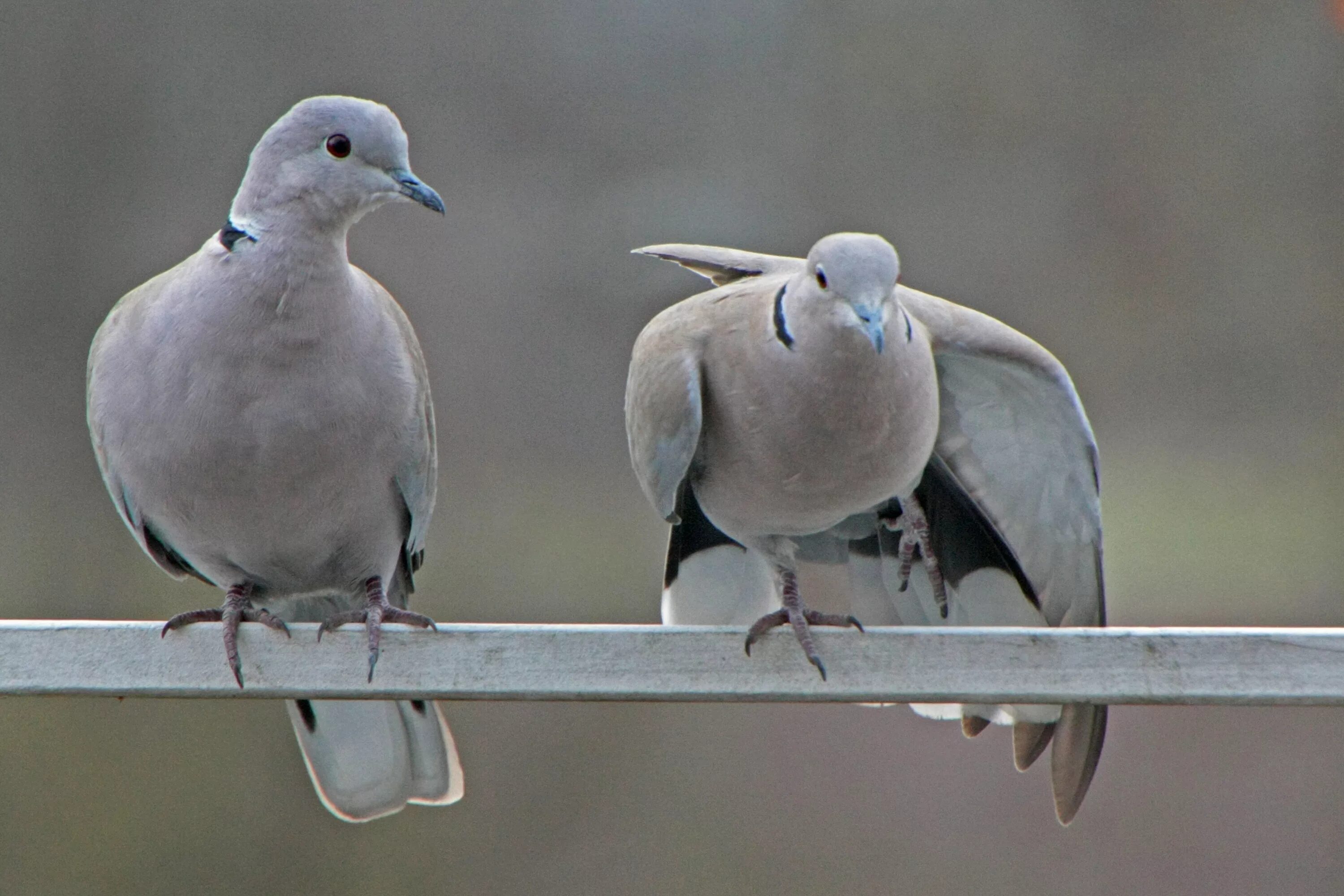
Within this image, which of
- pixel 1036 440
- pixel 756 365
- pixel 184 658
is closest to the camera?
pixel 184 658

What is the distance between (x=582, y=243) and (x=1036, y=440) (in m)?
1.66

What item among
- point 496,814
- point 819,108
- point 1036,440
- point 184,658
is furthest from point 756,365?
point 496,814

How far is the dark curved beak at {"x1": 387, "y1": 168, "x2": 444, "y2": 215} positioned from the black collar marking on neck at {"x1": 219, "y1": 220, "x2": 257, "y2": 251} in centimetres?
14

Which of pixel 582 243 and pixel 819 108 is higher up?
pixel 819 108

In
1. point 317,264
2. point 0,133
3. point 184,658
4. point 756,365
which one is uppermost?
point 0,133

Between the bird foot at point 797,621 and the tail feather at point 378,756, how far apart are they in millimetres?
433

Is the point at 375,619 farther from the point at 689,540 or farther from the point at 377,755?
the point at 689,540

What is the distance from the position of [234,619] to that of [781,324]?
23.0 inches

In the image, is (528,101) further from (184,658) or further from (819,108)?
(184,658)

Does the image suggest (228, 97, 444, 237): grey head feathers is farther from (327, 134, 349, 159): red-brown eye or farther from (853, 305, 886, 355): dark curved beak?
(853, 305, 886, 355): dark curved beak

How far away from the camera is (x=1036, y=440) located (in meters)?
1.48

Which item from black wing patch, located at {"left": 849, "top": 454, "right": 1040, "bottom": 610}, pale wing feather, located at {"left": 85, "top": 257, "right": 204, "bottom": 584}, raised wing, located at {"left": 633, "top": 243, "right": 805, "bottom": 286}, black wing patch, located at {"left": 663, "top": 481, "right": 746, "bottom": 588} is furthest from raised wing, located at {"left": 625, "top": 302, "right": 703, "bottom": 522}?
pale wing feather, located at {"left": 85, "top": 257, "right": 204, "bottom": 584}

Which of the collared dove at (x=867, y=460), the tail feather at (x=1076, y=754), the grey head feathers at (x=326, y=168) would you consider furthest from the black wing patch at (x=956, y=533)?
the grey head feathers at (x=326, y=168)

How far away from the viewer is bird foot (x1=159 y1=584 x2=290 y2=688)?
47.1 inches
